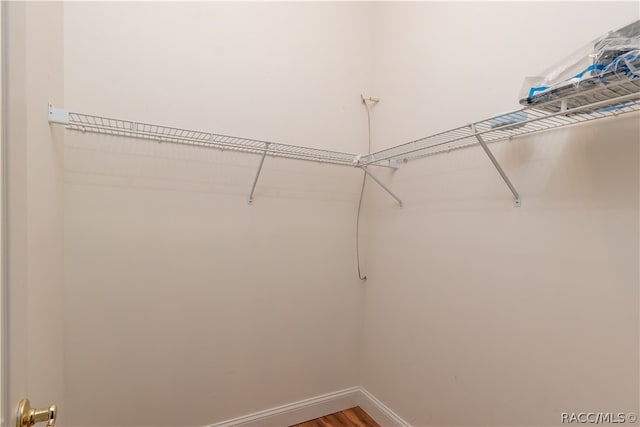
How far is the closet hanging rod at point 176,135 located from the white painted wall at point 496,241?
49 centimetres

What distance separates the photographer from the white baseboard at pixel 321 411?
1.82 metres

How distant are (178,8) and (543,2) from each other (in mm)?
1641

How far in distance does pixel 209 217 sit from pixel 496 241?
1.40m

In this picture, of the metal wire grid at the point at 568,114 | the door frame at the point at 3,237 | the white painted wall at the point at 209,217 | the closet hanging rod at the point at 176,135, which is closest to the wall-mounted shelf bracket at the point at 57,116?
the closet hanging rod at the point at 176,135

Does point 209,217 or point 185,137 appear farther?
point 209,217


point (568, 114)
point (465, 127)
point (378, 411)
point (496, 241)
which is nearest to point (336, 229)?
point (496, 241)

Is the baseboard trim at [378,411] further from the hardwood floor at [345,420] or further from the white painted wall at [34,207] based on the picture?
the white painted wall at [34,207]

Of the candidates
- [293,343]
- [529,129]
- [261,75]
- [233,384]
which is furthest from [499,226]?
[233,384]

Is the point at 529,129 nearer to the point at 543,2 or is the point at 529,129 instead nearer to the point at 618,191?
the point at 618,191

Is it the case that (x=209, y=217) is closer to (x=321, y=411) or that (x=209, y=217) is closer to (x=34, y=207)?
(x=34, y=207)

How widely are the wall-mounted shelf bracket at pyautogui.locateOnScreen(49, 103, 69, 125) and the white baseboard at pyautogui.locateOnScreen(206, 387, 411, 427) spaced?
1665mm

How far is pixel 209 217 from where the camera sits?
1670mm

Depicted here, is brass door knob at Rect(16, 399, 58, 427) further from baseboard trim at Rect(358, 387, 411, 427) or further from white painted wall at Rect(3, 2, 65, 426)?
baseboard trim at Rect(358, 387, 411, 427)

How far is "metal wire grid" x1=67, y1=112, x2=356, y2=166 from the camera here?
1.37 m
